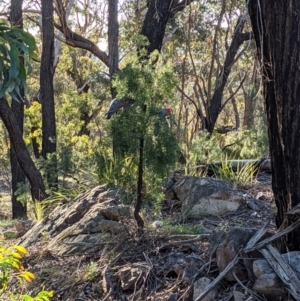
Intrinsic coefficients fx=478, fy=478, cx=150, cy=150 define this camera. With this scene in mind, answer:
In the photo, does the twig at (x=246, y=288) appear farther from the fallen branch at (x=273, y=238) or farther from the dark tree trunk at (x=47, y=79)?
the dark tree trunk at (x=47, y=79)

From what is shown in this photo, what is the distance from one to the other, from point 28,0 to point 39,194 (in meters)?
6.93

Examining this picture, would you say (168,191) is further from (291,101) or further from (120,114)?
(291,101)

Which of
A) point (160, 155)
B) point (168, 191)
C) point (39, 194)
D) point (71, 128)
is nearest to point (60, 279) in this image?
point (160, 155)

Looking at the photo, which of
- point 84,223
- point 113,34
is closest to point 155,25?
point 113,34

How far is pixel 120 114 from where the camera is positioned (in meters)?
3.95

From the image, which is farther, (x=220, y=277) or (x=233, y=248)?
(x=233, y=248)

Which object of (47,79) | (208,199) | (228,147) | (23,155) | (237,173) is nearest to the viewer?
(208,199)

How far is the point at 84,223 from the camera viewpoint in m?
4.71

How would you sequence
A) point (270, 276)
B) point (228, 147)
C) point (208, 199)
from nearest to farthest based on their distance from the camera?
1. point (270, 276)
2. point (208, 199)
3. point (228, 147)

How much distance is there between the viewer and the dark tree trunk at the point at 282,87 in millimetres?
3029

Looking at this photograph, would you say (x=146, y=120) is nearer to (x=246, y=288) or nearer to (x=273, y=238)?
(x=273, y=238)

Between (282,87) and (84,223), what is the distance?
8.15ft

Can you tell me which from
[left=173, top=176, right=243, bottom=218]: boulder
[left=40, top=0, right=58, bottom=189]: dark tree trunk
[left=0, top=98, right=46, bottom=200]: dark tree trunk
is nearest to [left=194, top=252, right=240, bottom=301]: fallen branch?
[left=173, top=176, right=243, bottom=218]: boulder

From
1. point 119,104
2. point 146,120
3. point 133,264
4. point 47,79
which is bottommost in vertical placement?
point 133,264
